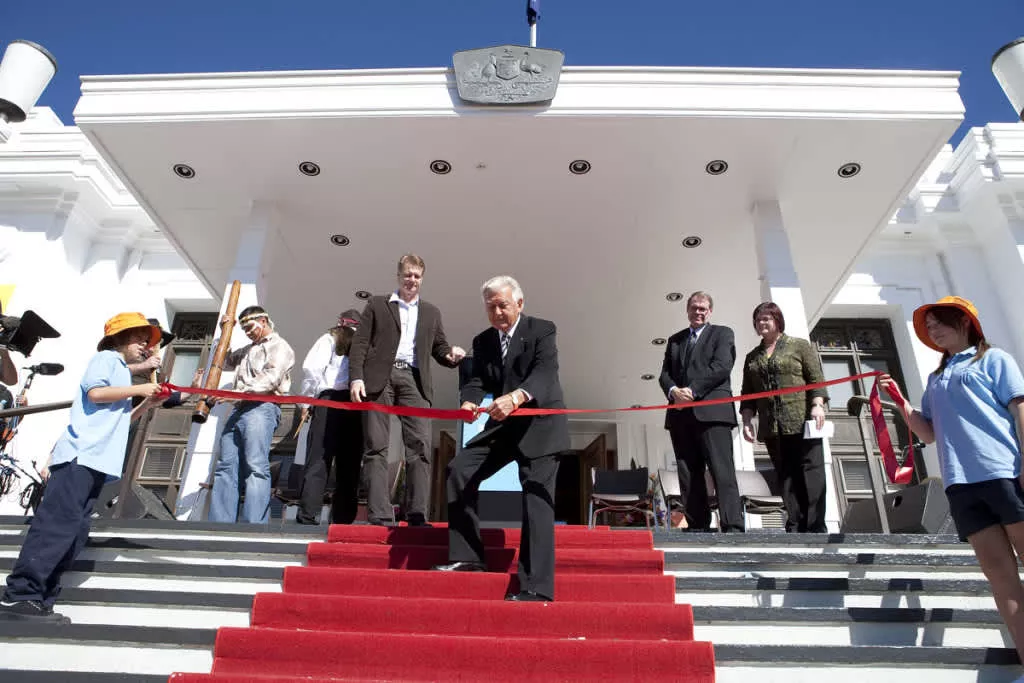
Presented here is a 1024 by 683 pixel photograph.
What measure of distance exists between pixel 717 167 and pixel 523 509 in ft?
16.3

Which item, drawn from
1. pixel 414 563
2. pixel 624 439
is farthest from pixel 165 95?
pixel 624 439

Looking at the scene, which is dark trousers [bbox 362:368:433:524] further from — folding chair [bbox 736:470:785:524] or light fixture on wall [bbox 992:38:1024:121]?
light fixture on wall [bbox 992:38:1024:121]

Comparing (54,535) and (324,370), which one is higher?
(324,370)

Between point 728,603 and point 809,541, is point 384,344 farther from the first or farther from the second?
point 809,541

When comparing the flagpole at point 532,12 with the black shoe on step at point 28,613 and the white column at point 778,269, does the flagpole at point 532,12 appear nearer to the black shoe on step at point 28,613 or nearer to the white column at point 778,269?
the white column at point 778,269

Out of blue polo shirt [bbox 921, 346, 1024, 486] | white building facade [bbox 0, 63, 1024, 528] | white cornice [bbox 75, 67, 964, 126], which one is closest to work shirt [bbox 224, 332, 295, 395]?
white building facade [bbox 0, 63, 1024, 528]

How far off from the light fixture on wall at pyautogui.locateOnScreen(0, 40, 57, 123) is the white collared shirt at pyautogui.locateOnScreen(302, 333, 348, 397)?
5690 millimetres

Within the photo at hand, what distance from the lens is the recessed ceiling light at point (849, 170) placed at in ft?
22.0

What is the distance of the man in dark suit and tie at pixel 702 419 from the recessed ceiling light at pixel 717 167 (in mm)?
2317

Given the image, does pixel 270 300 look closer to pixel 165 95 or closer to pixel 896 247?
pixel 165 95

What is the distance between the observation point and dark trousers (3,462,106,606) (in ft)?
9.91

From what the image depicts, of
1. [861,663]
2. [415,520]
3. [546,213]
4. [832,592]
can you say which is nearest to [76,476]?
[415,520]

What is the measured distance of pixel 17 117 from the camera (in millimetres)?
8203

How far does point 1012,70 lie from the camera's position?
23.5ft
